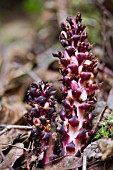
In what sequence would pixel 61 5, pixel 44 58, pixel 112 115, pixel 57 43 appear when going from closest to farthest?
pixel 112 115 < pixel 44 58 < pixel 57 43 < pixel 61 5

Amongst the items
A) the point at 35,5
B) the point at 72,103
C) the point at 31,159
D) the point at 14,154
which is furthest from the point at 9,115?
the point at 35,5

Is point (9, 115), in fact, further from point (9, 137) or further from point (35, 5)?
point (35, 5)

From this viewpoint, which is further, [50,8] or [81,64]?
[50,8]

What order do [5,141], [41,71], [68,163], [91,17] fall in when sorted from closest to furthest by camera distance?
[68,163], [5,141], [41,71], [91,17]

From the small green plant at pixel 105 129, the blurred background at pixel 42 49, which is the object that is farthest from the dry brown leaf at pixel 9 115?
the small green plant at pixel 105 129

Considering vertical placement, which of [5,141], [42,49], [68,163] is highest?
[42,49]

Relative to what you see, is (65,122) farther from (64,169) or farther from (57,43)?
(57,43)

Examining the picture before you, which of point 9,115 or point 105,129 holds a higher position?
point 9,115

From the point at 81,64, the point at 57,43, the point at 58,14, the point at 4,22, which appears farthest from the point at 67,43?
the point at 4,22
